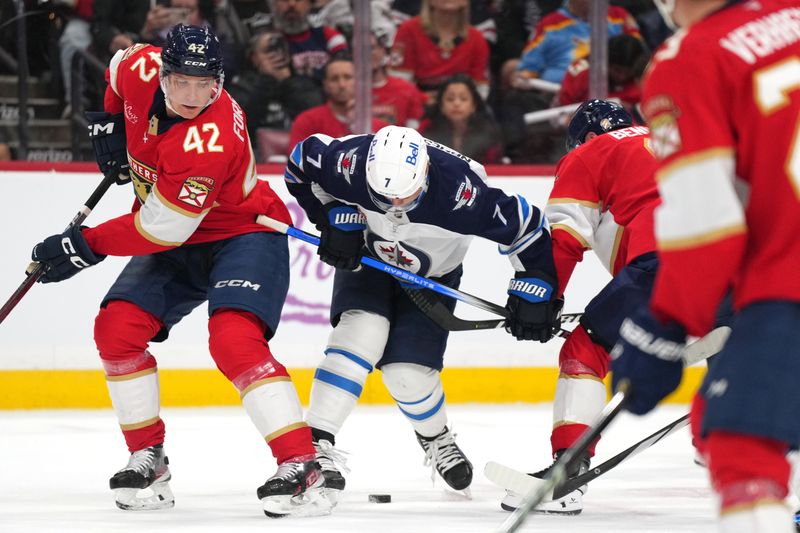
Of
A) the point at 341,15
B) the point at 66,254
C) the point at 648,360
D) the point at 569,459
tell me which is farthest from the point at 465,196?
the point at 341,15

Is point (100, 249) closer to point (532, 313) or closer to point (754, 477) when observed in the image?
point (532, 313)

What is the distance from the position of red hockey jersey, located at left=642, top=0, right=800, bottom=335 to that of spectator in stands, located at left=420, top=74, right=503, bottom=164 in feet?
12.7

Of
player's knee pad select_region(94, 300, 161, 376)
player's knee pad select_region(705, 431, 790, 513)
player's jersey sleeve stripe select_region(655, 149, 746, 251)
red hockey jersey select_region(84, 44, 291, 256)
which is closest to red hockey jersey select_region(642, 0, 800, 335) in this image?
player's jersey sleeve stripe select_region(655, 149, 746, 251)

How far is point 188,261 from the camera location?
336cm

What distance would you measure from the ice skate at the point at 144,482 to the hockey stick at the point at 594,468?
2.97 ft

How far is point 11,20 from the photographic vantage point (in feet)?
17.1

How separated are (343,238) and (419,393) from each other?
1.52 feet

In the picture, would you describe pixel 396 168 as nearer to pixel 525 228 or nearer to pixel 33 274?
pixel 525 228

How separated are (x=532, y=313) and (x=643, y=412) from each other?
151 centimetres

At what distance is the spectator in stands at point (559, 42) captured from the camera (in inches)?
220

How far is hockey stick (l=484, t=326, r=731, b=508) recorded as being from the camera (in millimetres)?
2797

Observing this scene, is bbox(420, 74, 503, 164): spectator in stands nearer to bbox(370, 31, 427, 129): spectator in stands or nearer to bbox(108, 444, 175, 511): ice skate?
bbox(370, 31, 427, 129): spectator in stands

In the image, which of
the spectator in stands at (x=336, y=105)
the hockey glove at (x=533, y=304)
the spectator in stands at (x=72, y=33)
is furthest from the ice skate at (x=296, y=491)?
the spectator in stands at (x=72, y=33)

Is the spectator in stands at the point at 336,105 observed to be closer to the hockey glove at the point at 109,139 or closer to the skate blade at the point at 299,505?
the hockey glove at the point at 109,139
